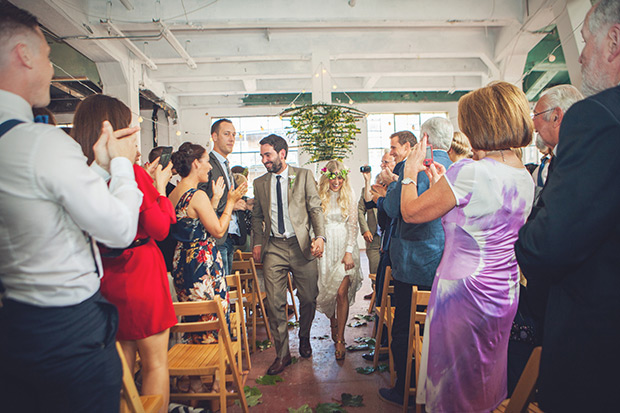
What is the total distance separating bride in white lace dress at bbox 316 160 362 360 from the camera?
3.75 meters

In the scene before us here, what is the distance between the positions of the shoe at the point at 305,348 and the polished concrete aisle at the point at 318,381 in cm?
4

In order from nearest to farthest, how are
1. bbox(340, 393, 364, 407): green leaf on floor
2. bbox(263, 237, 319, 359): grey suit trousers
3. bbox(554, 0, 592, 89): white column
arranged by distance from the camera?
bbox(340, 393, 364, 407): green leaf on floor, bbox(263, 237, 319, 359): grey suit trousers, bbox(554, 0, 592, 89): white column

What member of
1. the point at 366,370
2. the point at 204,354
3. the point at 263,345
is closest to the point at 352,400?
the point at 366,370

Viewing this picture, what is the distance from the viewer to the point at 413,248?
232 cm

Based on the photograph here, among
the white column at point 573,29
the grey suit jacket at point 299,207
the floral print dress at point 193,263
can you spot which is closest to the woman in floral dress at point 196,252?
the floral print dress at point 193,263

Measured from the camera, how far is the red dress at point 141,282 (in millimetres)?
1596

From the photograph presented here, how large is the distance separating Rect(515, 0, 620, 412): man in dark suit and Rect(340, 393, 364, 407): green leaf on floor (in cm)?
194

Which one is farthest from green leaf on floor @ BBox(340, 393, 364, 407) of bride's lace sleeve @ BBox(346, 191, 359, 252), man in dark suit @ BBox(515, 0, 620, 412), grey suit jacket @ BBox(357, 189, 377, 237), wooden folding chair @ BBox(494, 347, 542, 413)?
grey suit jacket @ BBox(357, 189, 377, 237)

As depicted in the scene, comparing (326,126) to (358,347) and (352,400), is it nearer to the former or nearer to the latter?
(358,347)

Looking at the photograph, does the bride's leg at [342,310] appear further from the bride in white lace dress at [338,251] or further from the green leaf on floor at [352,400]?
the green leaf on floor at [352,400]

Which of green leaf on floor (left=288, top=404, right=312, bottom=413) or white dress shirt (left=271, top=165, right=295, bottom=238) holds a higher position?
white dress shirt (left=271, top=165, right=295, bottom=238)

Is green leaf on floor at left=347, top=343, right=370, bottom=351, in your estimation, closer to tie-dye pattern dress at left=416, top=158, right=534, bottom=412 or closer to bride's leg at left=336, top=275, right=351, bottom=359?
bride's leg at left=336, top=275, right=351, bottom=359

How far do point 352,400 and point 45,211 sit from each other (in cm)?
240

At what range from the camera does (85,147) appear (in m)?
1.46
